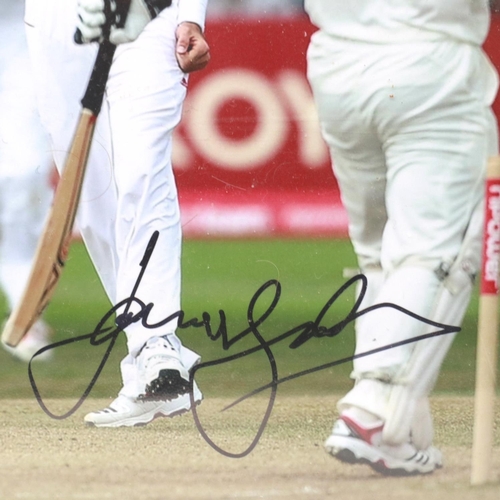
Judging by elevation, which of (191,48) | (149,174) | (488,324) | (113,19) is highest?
(113,19)

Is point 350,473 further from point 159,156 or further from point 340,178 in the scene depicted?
point 159,156

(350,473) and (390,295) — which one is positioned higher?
(390,295)

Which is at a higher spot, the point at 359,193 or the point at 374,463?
the point at 359,193

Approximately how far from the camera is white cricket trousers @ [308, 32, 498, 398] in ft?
12.9

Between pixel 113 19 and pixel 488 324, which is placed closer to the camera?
pixel 488 324

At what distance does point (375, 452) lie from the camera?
13.2 feet

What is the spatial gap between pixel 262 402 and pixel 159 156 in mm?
1061

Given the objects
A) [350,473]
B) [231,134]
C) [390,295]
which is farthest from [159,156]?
[350,473]

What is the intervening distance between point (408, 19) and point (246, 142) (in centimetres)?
78

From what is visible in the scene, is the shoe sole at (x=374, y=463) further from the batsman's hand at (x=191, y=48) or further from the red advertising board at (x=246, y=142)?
the batsman's hand at (x=191, y=48)

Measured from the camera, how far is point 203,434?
162 inches

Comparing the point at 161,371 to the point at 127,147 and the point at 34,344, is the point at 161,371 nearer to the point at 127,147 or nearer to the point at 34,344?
the point at 34,344

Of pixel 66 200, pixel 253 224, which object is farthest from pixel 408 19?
pixel 66 200

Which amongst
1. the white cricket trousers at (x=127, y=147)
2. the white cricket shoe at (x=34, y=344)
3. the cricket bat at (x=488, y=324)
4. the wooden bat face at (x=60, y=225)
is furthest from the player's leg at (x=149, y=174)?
the cricket bat at (x=488, y=324)
